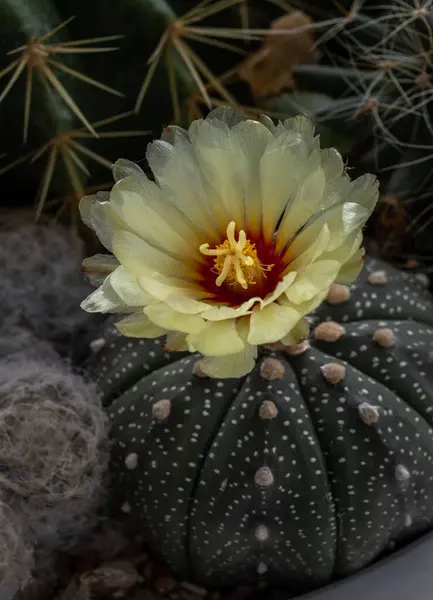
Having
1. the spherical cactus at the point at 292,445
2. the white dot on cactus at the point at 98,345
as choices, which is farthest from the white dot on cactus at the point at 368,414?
the white dot on cactus at the point at 98,345

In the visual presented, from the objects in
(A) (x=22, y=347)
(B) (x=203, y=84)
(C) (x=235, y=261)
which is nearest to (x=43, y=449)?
(A) (x=22, y=347)

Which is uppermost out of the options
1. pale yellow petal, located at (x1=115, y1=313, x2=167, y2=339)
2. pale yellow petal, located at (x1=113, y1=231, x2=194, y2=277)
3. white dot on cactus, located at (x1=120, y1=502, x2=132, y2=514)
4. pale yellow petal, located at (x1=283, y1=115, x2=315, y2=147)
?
pale yellow petal, located at (x1=283, y1=115, x2=315, y2=147)

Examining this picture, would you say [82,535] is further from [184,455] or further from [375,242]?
[375,242]

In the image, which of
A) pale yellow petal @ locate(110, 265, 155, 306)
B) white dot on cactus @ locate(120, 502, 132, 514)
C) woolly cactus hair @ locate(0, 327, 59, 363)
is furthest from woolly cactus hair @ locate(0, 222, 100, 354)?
pale yellow petal @ locate(110, 265, 155, 306)

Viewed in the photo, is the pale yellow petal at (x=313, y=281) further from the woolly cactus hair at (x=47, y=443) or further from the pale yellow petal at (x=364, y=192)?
the woolly cactus hair at (x=47, y=443)

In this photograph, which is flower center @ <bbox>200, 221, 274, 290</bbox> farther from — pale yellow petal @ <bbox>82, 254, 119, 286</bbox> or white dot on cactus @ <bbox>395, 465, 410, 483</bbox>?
white dot on cactus @ <bbox>395, 465, 410, 483</bbox>

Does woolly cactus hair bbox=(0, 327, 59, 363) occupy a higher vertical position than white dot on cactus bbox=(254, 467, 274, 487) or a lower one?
higher

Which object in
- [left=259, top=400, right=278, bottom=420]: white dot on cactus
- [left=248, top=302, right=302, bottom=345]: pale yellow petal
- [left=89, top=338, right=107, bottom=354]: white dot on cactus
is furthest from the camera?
[left=89, top=338, right=107, bottom=354]: white dot on cactus
